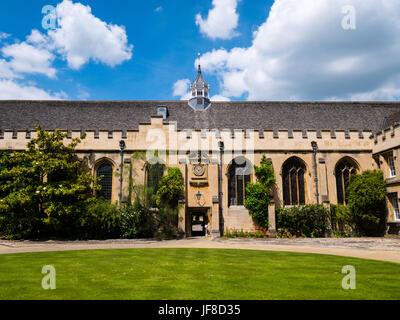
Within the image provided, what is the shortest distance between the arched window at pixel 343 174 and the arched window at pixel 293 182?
2624mm

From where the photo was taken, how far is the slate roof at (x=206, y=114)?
25172mm

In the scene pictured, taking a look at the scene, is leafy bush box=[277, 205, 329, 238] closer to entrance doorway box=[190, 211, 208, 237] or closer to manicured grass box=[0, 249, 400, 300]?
entrance doorway box=[190, 211, 208, 237]

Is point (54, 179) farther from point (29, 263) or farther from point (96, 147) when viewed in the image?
point (29, 263)

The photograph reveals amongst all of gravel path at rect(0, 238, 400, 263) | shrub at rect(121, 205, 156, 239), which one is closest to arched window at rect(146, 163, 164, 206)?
shrub at rect(121, 205, 156, 239)

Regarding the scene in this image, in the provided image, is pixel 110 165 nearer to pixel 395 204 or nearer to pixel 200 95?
pixel 200 95

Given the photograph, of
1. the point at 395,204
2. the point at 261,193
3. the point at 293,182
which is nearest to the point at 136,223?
the point at 261,193

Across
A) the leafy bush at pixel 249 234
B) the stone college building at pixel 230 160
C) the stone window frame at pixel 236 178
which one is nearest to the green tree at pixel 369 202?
the stone college building at pixel 230 160

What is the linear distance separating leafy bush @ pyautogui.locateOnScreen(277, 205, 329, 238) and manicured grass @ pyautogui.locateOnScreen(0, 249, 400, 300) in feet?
39.9

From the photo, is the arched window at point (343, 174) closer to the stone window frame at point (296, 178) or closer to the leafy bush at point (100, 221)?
the stone window frame at point (296, 178)

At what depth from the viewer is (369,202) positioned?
2042cm

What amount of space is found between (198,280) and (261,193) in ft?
50.2

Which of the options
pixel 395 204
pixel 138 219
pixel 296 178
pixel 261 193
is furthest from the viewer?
pixel 296 178

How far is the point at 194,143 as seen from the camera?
21922 millimetres

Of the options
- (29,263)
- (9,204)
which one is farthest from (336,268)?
(9,204)
